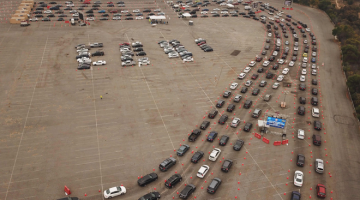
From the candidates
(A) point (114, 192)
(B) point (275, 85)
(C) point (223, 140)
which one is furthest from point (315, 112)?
(A) point (114, 192)

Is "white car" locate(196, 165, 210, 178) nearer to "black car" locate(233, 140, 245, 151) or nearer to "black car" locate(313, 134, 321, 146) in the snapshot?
"black car" locate(233, 140, 245, 151)

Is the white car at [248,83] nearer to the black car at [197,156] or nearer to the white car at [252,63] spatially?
the white car at [252,63]

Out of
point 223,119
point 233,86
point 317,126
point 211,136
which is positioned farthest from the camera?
point 233,86

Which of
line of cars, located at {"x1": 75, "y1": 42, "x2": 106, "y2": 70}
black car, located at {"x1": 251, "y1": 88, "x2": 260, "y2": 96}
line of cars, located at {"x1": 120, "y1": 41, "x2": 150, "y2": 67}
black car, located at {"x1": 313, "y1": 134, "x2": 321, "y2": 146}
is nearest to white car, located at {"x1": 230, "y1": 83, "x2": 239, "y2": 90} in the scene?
black car, located at {"x1": 251, "y1": 88, "x2": 260, "y2": 96}

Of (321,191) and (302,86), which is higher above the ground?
(302,86)

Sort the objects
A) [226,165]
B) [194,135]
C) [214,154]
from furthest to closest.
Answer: [194,135] → [214,154] → [226,165]

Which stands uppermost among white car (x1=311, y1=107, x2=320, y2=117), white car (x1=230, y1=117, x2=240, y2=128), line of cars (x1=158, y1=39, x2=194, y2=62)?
white car (x1=311, y1=107, x2=320, y2=117)

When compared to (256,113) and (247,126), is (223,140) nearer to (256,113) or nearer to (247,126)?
(247,126)
